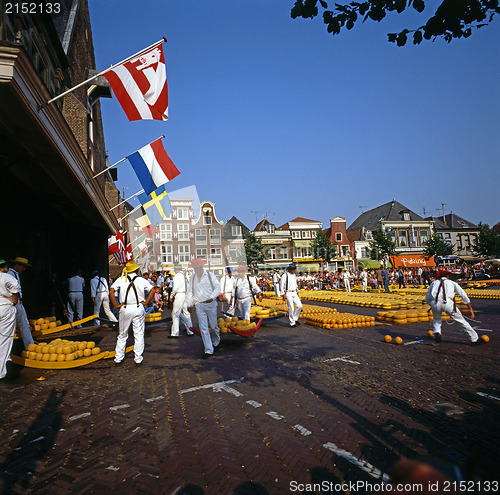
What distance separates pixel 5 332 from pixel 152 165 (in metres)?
7.30

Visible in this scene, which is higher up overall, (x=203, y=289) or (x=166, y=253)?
(x=166, y=253)

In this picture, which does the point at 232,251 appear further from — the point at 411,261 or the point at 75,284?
the point at 75,284

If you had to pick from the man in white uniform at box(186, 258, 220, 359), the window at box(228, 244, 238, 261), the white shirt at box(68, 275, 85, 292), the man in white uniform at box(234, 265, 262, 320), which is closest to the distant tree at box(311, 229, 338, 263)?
the window at box(228, 244, 238, 261)

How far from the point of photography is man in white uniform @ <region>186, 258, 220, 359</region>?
25.8ft

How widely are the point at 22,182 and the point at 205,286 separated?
666cm

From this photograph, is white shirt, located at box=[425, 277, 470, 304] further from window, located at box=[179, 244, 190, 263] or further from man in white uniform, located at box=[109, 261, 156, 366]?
window, located at box=[179, 244, 190, 263]

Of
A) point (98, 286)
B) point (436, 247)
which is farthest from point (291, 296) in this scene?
point (436, 247)

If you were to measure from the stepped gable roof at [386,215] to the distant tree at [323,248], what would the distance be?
1273 centimetres

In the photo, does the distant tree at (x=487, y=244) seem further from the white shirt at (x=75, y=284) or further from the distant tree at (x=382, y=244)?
the white shirt at (x=75, y=284)

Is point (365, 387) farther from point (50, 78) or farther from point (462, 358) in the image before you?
point (50, 78)

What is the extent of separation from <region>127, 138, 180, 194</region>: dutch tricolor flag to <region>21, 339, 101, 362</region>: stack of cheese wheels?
6.13m

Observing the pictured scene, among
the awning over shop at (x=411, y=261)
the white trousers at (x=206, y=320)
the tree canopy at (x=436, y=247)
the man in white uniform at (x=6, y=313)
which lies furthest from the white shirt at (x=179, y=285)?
the tree canopy at (x=436, y=247)

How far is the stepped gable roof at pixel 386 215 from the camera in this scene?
65.1 meters

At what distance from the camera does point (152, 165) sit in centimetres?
1181
